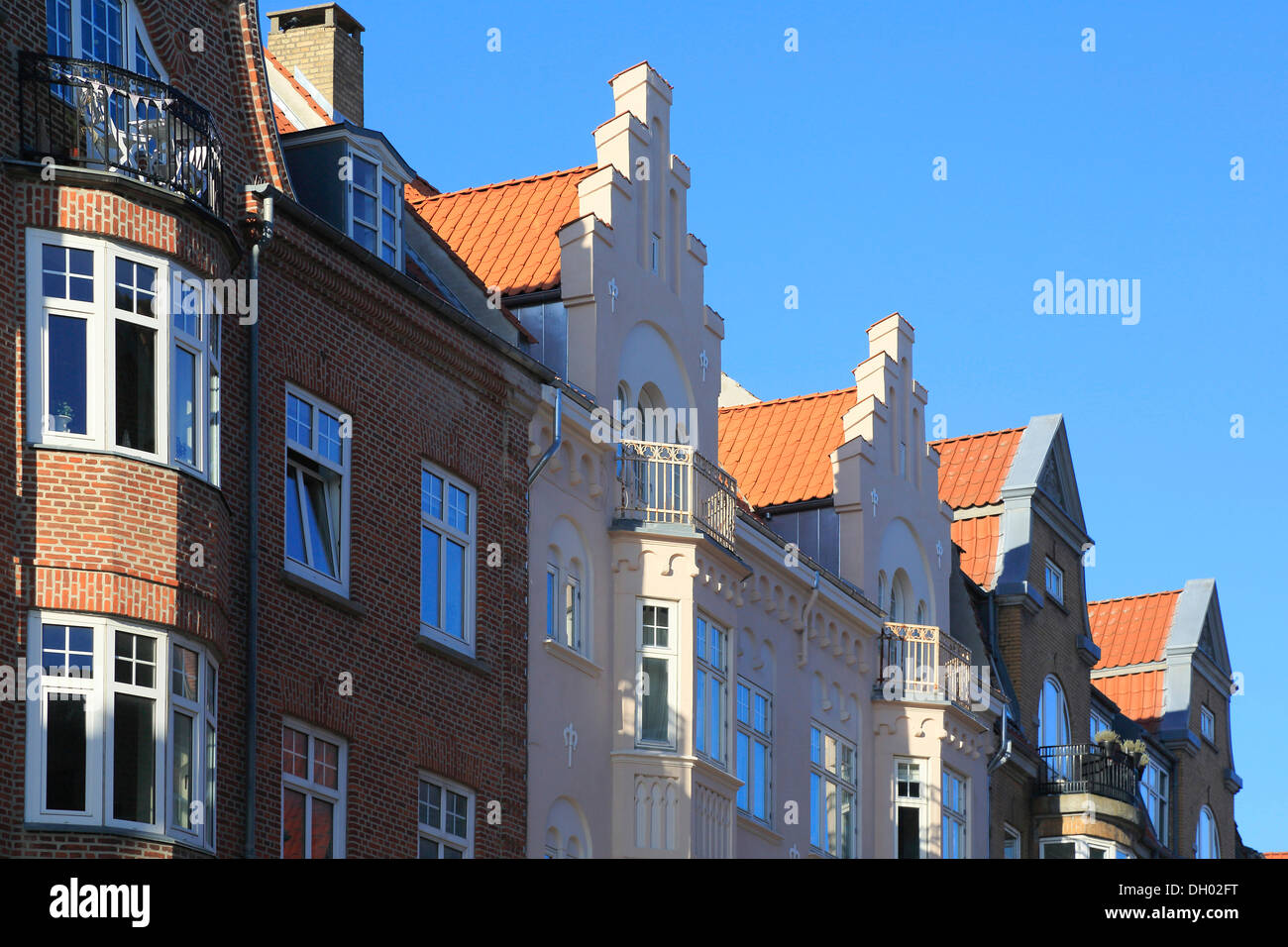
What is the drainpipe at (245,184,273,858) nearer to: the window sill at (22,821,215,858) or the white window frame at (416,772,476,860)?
the window sill at (22,821,215,858)

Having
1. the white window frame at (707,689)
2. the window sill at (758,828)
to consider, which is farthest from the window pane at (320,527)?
the window sill at (758,828)

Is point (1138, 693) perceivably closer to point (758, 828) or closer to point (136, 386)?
point (758, 828)

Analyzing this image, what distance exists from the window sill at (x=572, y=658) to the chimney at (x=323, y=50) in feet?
Result: 32.7

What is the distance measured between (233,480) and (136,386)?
6.10 feet

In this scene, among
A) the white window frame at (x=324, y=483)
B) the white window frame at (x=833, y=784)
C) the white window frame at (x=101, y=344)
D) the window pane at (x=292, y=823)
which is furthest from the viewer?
the white window frame at (x=833, y=784)

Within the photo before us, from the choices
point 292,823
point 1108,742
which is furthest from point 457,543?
point 1108,742

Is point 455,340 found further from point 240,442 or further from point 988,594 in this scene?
point 988,594

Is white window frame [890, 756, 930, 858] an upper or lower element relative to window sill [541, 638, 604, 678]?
lower

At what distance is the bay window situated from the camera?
79.4 feet

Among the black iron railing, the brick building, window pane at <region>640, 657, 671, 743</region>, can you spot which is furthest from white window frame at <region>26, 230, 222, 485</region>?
the black iron railing

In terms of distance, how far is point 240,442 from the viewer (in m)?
23.1

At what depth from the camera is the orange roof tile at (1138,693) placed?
179ft

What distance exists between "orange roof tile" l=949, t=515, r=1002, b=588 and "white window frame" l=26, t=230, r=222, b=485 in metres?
24.2

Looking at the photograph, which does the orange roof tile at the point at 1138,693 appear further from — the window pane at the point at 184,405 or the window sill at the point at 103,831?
the window sill at the point at 103,831
